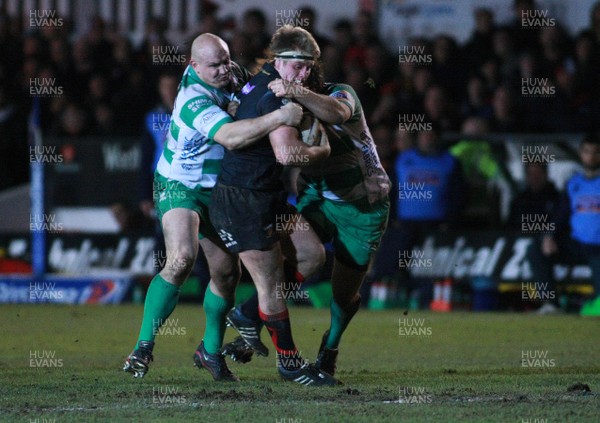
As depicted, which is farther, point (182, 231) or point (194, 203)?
point (194, 203)

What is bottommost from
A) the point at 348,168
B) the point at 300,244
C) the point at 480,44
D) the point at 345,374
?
the point at 345,374

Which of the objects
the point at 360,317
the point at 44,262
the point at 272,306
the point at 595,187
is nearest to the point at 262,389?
the point at 272,306

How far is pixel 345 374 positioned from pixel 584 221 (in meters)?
5.88

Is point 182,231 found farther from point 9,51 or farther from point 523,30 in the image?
point 9,51

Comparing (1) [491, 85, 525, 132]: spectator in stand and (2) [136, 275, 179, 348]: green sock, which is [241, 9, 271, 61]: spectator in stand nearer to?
(1) [491, 85, 525, 132]: spectator in stand

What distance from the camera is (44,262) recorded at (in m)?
15.5

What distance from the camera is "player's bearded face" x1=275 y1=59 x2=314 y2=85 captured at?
7285mm

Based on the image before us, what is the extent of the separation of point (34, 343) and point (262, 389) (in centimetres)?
367

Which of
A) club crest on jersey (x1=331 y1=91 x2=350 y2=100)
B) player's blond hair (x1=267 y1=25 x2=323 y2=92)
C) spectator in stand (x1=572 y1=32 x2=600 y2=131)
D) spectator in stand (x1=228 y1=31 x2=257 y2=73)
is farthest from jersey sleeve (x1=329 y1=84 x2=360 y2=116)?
spectator in stand (x1=228 y1=31 x2=257 y2=73)

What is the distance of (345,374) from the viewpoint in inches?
319

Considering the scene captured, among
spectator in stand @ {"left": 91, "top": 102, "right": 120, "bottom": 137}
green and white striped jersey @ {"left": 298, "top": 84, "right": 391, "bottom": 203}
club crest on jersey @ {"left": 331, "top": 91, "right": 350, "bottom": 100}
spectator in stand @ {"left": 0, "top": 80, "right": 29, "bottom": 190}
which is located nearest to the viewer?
club crest on jersey @ {"left": 331, "top": 91, "right": 350, "bottom": 100}

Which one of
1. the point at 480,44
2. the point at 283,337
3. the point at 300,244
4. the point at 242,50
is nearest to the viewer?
the point at 283,337

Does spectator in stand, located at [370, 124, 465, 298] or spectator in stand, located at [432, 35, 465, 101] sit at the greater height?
spectator in stand, located at [432, 35, 465, 101]

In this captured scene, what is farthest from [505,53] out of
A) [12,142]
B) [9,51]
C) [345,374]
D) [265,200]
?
[265,200]
